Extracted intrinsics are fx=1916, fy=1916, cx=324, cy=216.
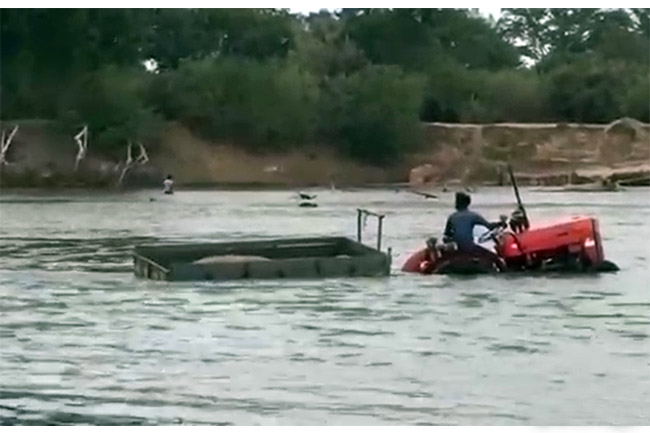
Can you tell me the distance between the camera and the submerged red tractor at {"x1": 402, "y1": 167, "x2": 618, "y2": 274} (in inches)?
1192

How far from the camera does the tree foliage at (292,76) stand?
270 feet

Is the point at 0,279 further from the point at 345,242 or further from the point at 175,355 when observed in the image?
the point at 175,355

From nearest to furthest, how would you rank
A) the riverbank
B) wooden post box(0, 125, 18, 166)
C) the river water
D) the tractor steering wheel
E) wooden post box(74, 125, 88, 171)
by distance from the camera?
the river water < the tractor steering wheel < wooden post box(0, 125, 18, 166) < the riverbank < wooden post box(74, 125, 88, 171)

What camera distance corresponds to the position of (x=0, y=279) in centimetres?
3269

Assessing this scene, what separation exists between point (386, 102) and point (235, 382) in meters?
72.1

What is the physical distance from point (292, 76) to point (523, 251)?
201 feet

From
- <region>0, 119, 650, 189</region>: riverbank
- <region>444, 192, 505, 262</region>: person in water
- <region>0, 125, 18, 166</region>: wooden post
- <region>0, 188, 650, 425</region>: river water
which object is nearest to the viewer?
<region>0, 188, 650, 425</region>: river water

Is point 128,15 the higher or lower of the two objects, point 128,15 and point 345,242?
the higher

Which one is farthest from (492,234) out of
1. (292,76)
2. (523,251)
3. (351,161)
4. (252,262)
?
(292,76)

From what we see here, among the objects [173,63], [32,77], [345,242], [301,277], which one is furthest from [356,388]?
[173,63]

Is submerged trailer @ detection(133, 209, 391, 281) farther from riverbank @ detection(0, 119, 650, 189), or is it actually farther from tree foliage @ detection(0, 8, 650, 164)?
riverbank @ detection(0, 119, 650, 189)

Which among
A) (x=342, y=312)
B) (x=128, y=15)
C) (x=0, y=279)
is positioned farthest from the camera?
(x=128, y=15)

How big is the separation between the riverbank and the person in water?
2020 inches

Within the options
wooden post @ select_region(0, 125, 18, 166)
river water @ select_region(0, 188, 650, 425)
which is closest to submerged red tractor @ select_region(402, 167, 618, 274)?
river water @ select_region(0, 188, 650, 425)
